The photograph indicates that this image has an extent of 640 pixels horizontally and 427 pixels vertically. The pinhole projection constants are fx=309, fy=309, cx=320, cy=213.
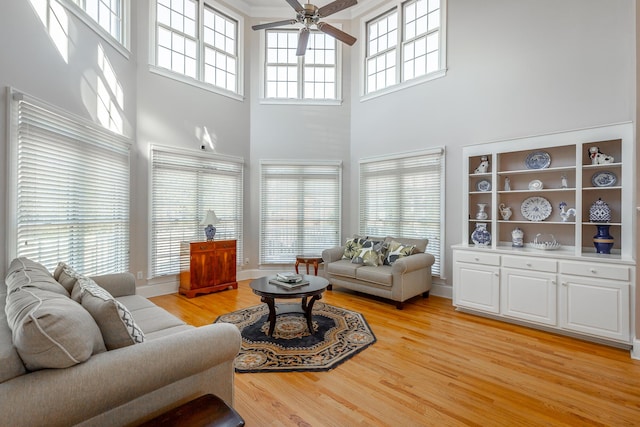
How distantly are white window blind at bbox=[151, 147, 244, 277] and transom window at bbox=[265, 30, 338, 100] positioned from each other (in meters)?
1.71

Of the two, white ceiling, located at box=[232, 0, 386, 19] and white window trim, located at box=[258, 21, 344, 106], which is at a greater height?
white ceiling, located at box=[232, 0, 386, 19]

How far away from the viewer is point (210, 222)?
4836 mm

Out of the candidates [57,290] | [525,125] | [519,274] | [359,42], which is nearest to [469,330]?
[519,274]

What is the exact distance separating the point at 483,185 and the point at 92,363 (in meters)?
4.48

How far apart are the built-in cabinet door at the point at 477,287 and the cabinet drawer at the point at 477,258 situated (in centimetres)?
5

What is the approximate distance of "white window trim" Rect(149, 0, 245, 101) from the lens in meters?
4.63

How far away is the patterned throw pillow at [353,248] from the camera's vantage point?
16.0 ft

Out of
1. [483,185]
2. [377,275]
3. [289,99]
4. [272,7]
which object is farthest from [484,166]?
[272,7]

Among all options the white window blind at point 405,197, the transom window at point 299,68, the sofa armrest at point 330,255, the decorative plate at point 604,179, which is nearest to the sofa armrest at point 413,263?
the white window blind at point 405,197

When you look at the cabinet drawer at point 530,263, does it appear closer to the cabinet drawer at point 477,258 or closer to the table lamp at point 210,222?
the cabinet drawer at point 477,258

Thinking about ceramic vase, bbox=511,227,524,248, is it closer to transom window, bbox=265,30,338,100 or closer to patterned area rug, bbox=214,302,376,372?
patterned area rug, bbox=214,302,376,372

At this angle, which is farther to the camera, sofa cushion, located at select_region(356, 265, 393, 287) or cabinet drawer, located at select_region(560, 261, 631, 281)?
sofa cushion, located at select_region(356, 265, 393, 287)

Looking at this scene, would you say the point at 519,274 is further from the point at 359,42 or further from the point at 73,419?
the point at 359,42

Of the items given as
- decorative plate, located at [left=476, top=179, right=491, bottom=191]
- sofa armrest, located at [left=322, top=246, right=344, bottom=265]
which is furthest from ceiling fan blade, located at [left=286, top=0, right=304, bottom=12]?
sofa armrest, located at [left=322, top=246, right=344, bottom=265]
